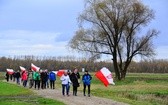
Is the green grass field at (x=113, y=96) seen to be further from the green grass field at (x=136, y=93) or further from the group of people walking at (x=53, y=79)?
the group of people walking at (x=53, y=79)

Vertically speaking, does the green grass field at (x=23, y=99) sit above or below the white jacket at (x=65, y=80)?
below

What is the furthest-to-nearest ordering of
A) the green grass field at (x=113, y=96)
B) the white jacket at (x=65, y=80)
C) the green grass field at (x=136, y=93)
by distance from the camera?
1. the white jacket at (x=65, y=80)
2. the green grass field at (x=136, y=93)
3. the green grass field at (x=113, y=96)

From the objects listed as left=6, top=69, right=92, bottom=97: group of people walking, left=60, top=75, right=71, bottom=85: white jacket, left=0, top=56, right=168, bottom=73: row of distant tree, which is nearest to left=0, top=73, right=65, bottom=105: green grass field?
left=60, top=75, right=71, bottom=85: white jacket

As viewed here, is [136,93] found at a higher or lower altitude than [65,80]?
lower

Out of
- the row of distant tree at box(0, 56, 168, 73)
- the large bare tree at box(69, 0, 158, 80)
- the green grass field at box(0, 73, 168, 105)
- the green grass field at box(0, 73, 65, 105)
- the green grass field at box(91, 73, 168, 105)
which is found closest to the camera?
the green grass field at box(0, 73, 65, 105)

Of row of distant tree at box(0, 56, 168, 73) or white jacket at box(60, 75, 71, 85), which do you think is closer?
white jacket at box(60, 75, 71, 85)

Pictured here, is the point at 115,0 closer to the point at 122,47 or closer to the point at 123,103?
the point at 122,47

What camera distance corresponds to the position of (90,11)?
7038cm

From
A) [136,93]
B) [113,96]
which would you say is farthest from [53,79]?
[113,96]

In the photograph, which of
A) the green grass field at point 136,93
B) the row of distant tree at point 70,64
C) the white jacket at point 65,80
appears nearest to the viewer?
the green grass field at point 136,93

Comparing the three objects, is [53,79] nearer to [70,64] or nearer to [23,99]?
[23,99]

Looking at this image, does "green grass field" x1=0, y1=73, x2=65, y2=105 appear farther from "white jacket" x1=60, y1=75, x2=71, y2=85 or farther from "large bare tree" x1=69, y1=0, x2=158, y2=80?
"large bare tree" x1=69, y1=0, x2=158, y2=80

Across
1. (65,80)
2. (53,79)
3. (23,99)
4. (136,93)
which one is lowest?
(23,99)

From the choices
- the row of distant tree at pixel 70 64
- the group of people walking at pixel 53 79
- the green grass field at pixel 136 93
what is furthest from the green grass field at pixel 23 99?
the row of distant tree at pixel 70 64
